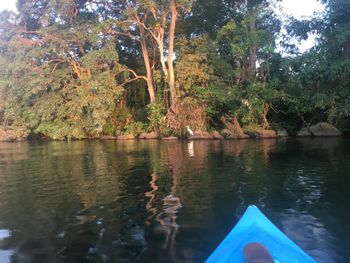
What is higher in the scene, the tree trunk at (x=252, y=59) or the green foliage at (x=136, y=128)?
the tree trunk at (x=252, y=59)

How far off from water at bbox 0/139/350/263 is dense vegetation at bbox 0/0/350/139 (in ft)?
38.4

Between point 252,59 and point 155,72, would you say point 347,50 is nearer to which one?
point 252,59

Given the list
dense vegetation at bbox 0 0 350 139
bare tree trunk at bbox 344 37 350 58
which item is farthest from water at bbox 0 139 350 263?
dense vegetation at bbox 0 0 350 139

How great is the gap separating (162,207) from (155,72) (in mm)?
24359

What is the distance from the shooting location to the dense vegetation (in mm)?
27953

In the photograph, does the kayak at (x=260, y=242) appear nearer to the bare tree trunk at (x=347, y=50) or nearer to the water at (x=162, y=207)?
the water at (x=162, y=207)

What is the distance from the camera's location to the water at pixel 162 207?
6168 mm

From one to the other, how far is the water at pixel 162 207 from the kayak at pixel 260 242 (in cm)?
167

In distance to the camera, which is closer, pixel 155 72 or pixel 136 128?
pixel 155 72

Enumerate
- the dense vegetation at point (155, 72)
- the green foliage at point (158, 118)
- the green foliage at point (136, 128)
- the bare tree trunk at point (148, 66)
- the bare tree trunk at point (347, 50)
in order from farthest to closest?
the green foliage at point (136, 128) < the bare tree trunk at point (148, 66) < the green foliage at point (158, 118) < the dense vegetation at point (155, 72) < the bare tree trunk at point (347, 50)

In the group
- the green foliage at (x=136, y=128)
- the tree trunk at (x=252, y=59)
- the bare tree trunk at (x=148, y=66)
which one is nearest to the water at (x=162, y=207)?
the tree trunk at (x=252, y=59)

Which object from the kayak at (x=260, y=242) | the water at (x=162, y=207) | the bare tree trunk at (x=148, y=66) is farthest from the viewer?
the bare tree trunk at (x=148, y=66)

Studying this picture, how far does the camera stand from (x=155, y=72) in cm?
3206

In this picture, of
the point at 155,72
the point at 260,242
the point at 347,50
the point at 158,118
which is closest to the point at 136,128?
the point at 158,118
